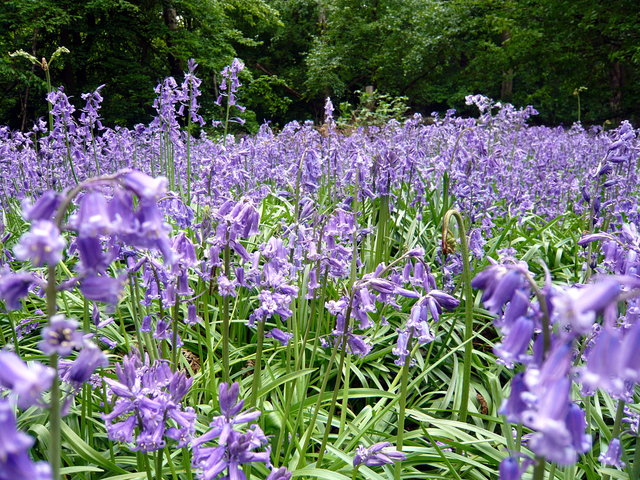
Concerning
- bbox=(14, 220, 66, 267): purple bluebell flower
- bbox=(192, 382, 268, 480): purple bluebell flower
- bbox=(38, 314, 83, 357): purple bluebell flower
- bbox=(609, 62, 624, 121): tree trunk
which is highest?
bbox=(609, 62, 624, 121): tree trunk

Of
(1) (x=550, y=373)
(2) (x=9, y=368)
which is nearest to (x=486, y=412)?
(1) (x=550, y=373)

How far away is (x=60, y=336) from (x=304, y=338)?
1.60m

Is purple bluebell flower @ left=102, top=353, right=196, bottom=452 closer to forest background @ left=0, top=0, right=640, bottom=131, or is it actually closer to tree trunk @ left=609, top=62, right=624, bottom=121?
forest background @ left=0, top=0, right=640, bottom=131

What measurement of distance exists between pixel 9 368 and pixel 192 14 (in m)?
20.7

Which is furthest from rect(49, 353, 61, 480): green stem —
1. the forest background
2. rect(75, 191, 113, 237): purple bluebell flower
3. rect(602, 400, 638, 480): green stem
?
the forest background

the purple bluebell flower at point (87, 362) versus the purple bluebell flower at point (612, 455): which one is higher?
the purple bluebell flower at point (87, 362)

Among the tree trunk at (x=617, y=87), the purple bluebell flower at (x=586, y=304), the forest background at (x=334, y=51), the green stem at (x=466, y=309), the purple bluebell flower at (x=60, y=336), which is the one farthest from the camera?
the tree trunk at (x=617, y=87)

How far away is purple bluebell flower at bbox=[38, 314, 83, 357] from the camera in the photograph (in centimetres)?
81

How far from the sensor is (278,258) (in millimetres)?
2256

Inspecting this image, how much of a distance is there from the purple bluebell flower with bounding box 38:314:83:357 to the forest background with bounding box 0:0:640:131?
1078 centimetres

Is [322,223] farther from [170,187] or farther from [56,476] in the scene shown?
[170,187]

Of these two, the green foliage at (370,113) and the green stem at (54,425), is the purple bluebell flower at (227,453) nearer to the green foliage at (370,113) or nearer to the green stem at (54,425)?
the green stem at (54,425)

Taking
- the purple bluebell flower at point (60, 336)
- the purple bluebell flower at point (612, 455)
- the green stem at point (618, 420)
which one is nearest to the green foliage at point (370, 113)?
the green stem at point (618, 420)

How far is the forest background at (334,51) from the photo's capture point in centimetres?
1795
